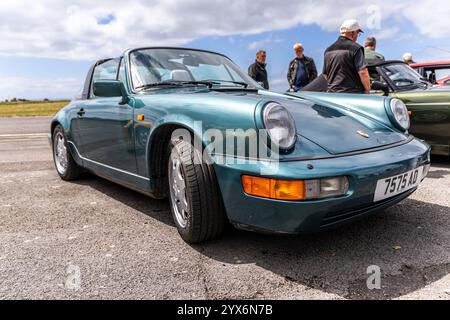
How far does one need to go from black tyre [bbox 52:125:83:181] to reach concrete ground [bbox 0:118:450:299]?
93 centimetres

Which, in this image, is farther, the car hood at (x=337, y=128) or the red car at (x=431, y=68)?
the red car at (x=431, y=68)

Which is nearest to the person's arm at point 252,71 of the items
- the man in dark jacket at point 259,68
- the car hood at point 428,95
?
the man in dark jacket at point 259,68

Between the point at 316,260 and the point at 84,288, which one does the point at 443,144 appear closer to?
the point at 316,260

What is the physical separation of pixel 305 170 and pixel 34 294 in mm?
1475

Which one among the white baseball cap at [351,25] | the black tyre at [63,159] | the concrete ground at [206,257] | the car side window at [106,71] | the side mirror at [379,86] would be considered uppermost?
the white baseball cap at [351,25]

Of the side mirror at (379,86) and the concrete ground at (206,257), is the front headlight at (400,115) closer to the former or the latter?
the concrete ground at (206,257)

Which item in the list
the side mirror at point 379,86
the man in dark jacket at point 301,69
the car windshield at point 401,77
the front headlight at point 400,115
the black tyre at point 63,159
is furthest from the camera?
the man in dark jacket at point 301,69

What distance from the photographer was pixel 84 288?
1985 millimetres

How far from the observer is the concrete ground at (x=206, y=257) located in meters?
1.93

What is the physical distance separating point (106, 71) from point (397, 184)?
2779mm

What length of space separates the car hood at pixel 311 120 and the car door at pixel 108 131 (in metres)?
0.50

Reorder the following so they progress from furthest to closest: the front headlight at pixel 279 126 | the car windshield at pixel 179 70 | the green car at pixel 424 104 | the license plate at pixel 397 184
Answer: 1. the green car at pixel 424 104
2. the car windshield at pixel 179 70
3. the license plate at pixel 397 184
4. the front headlight at pixel 279 126

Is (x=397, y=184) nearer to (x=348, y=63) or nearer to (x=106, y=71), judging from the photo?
(x=348, y=63)
